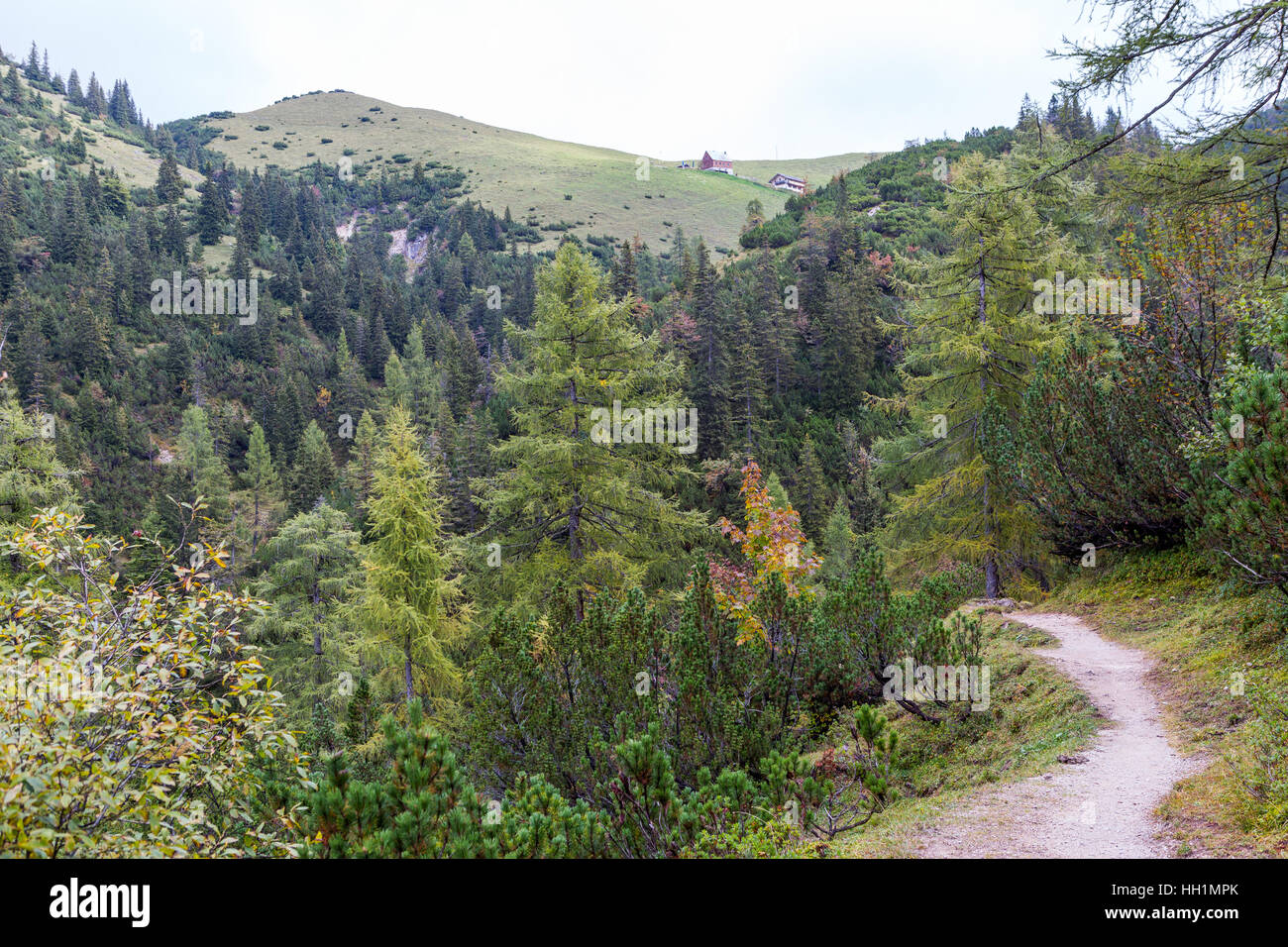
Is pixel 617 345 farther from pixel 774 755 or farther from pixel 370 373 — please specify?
pixel 370 373

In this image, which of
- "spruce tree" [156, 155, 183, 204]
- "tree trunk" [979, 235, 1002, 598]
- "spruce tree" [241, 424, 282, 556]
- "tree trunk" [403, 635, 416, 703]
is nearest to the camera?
"tree trunk" [979, 235, 1002, 598]

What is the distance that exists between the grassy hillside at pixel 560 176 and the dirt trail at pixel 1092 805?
414 ft

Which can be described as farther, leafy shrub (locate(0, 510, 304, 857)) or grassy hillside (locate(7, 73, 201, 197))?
grassy hillside (locate(7, 73, 201, 197))

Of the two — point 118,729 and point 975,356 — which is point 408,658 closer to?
point 118,729

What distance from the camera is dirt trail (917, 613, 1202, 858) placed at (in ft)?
13.9

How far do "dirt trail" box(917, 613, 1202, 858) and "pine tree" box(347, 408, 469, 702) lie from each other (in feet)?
45.4

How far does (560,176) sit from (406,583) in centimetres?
16237

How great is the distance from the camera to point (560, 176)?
16188 cm

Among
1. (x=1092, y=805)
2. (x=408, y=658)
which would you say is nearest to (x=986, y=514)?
(x=1092, y=805)

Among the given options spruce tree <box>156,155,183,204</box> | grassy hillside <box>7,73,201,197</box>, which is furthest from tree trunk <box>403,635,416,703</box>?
grassy hillside <box>7,73,201,197</box>

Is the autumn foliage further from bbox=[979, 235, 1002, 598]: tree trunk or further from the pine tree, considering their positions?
the pine tree

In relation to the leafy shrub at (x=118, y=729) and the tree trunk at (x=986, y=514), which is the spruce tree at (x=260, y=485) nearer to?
the tree trunk at (x=986, y=514)
